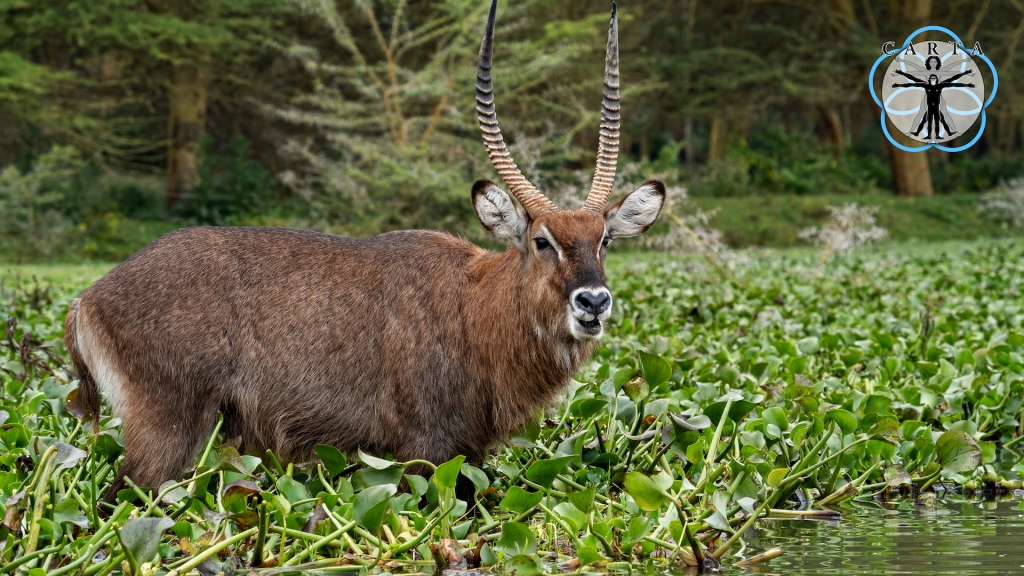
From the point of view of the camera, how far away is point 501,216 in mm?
4906

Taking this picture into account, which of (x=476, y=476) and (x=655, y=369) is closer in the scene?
(x=476, y=476)

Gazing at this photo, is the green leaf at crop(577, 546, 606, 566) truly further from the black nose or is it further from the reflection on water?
the black nose

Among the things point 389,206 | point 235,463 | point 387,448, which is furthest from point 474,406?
point 389,206

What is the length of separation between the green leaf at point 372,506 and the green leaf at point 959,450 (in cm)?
270

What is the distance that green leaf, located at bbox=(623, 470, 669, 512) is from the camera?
4242 mm

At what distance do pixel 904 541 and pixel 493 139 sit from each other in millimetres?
2578

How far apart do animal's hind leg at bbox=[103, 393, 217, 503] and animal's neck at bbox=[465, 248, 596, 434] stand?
130 centimetres

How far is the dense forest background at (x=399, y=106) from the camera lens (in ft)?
64.4

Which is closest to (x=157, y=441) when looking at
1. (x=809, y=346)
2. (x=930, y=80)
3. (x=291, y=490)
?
(x=291, y=490)

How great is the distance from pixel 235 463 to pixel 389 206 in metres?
15.4

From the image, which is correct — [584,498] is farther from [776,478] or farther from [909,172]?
[909,172]

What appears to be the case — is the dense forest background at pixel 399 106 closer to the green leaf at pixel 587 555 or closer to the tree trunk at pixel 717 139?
the tree trunk at pixel 717 139

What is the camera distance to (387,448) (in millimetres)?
4895

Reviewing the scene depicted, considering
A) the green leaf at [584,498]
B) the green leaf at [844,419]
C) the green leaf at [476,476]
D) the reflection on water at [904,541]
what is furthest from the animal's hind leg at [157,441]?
the green leaf at [844,419]
